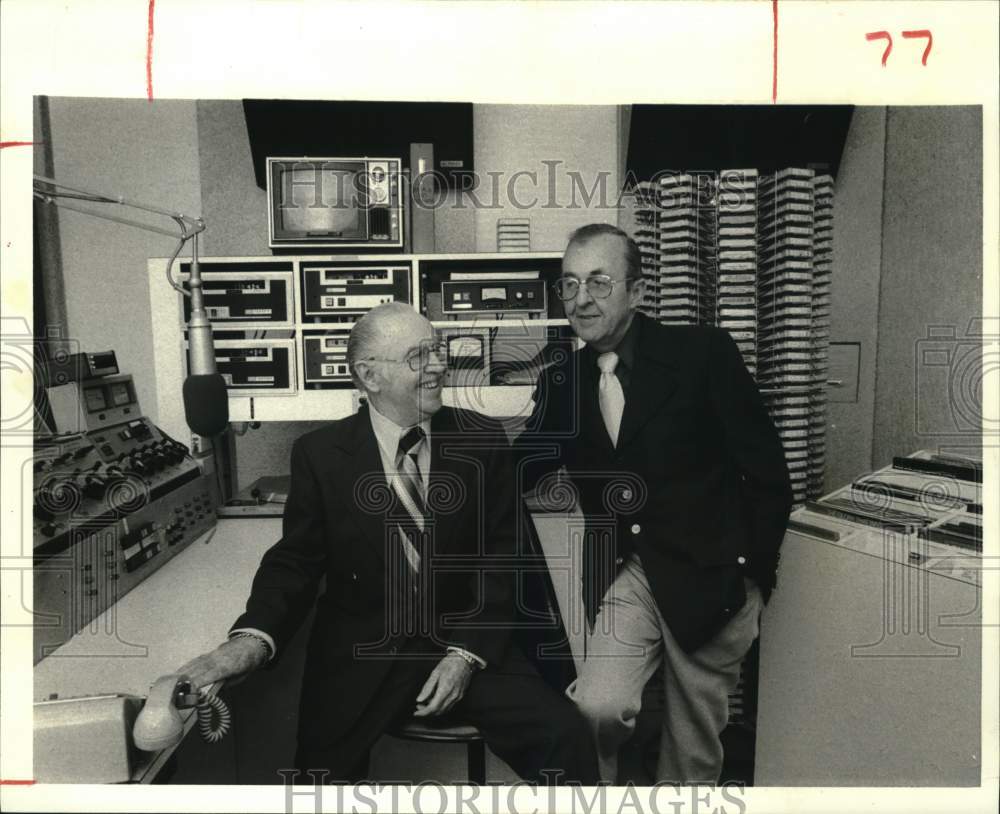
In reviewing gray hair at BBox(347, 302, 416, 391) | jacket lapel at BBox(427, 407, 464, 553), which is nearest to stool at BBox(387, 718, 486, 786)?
jacket lapel at BBox(427, 407, 464, 553)

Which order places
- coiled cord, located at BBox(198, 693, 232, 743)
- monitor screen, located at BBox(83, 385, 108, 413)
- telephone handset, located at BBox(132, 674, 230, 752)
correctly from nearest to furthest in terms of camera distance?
telephone handset, located at BBox(132, 674, 230, 752) < coiled cord, located at BBox(198, 693, 232, 743) < monitor screen, located at BBox(83, 385, 108, 413)

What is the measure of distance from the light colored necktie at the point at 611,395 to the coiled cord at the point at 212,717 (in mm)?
732

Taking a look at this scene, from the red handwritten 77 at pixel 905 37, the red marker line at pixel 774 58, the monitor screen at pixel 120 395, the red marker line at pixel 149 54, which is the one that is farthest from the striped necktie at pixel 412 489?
the red handwritten 77 at pixel 905 37

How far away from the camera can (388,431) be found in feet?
3.75

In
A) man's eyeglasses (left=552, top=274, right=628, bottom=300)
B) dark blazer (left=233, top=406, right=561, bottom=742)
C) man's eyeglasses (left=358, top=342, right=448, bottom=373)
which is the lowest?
dark blazer (left=233, top=406, right=561, bottom=742)

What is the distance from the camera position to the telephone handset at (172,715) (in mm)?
893

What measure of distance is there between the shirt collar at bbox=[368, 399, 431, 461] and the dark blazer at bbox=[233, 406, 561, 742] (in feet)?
0.04

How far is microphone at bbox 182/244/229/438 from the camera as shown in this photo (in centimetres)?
115

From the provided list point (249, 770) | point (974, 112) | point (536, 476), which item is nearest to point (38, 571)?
point (249, 770)

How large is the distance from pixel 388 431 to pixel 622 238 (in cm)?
50

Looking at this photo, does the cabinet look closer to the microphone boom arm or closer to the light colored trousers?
the microphone boom arm

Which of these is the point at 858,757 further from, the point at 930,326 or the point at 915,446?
the point at 930,326

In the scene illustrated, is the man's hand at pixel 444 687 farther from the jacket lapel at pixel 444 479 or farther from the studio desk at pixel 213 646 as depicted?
the jacket lapel at pixel 444 479

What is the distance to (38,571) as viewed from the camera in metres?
1.10
